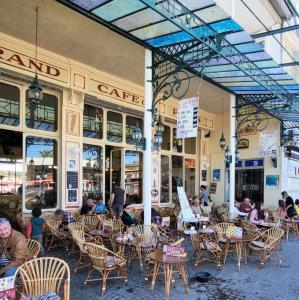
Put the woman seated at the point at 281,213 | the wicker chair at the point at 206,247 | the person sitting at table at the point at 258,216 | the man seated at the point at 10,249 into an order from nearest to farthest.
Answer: the man seated at the point at 10,249, the wicker chair at the point at 206,247, the person sitting at table at the point at 258,216, the woman seated at the point at 281,213

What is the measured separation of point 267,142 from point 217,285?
28.5 ft

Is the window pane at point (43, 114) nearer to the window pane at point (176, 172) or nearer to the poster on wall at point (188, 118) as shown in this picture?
the poster on wall at point (188, 118)

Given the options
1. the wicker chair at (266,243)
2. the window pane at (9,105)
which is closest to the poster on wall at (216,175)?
the wicker chair at (266,243)

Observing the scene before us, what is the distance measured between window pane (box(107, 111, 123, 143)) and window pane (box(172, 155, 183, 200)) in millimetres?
3154

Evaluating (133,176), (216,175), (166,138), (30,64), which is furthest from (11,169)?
(216,175)

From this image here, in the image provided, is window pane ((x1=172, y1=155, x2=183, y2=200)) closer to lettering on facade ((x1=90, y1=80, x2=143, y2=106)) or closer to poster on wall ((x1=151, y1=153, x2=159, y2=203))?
poster on wall ((x1=151, y1=153, x2=159, y2=203))

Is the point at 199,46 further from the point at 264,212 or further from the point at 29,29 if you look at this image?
the point at 264,212

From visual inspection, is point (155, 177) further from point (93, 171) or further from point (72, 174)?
A: point (72, 174)

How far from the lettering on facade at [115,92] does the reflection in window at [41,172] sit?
1852 millimetres

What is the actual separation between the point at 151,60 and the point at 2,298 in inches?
231

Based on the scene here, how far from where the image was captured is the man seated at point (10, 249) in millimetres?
4211

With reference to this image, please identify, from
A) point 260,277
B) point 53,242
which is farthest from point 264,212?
point 53,242

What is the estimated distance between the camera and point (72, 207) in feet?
30.7

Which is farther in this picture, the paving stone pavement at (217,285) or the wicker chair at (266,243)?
the wicker chair at (266,243)
